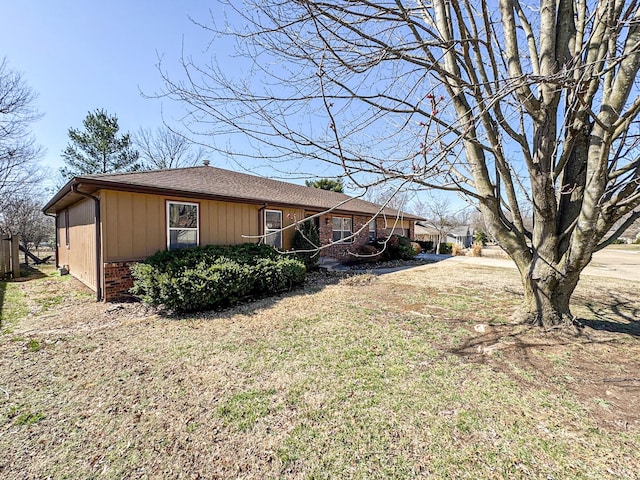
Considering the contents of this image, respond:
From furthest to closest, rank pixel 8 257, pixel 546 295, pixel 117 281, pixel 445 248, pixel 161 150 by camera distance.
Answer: pixel 161 150
pixel 445 248
pixel 8 257
pixel 117 281
pixel 546 295

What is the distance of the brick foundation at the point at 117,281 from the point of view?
6508mm

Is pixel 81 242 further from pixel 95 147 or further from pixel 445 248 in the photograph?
pixel 445 248

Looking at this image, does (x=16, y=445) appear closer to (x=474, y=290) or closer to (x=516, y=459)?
(x=516, y=459)

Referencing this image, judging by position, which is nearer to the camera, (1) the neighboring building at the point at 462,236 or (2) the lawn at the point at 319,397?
(2) the lawn at the point at 319,397

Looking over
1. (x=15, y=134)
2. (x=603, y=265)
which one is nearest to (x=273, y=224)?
(x=603, y=265)

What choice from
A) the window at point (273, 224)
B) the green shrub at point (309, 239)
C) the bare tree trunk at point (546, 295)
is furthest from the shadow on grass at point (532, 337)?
the window at point (273, 224)

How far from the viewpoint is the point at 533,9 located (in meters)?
4.09

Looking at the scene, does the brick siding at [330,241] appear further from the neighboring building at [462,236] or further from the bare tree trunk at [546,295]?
the neighboring building at [462,236]

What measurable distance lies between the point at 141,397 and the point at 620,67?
6.75m

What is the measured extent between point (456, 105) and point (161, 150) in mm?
26031

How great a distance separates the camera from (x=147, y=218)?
286 inches

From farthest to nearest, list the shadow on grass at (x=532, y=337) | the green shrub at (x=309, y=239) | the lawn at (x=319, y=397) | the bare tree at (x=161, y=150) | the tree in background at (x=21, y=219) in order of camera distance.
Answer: the bare tree at (x=161, y=150) → the tree in background at (x=21, y=219) → the green shrub at (x=309, y=239) → the shadow on grass at (x=532, y=337) → the lawn at (x=319, y=397)

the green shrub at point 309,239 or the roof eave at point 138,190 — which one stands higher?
the roof eave at point 138,190

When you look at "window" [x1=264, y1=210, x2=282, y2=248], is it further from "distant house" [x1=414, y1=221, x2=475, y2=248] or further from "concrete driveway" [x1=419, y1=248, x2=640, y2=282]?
"distant house" [x1=414, y1=221, x2=475, y2=248]
